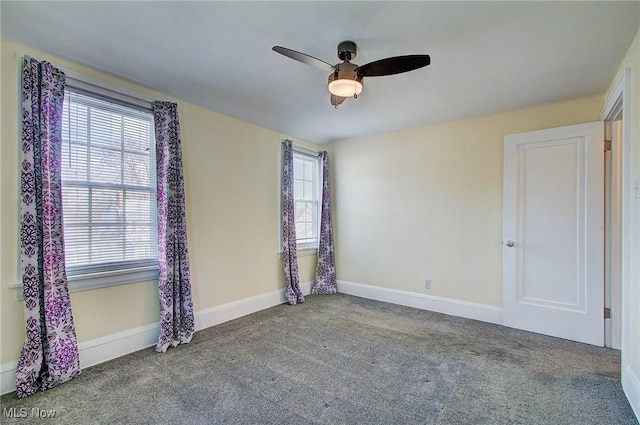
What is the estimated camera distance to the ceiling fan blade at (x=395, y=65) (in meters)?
1.90

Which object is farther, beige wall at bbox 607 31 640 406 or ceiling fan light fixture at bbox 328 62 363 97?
ceiling fan light fixture at bbox 328 62 363 97

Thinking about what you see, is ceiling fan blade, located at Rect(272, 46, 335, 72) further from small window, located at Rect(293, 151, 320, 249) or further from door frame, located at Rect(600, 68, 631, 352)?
small window, located at Rect(293, 151, 320, 249)

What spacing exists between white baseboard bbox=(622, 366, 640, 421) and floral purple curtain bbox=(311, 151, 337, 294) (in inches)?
131

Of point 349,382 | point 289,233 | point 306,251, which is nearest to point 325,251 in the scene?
point 306,251

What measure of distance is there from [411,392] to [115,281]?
8.57ft

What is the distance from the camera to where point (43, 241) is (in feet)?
7.25

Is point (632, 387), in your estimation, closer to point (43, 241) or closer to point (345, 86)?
point (345, 86)

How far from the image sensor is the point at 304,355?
107 inches

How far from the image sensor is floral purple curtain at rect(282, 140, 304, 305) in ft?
14.1

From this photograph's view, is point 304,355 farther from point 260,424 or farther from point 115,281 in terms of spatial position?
point 115,281

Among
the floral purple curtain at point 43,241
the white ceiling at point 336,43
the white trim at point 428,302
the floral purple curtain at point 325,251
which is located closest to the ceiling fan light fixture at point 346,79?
the white ceiling at point 336,43

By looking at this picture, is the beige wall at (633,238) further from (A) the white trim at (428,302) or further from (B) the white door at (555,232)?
(A) the white trim at (428,302)

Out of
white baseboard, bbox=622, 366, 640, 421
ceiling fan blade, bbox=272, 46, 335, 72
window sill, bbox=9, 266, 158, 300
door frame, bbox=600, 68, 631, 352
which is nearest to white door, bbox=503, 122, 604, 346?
door frame, bbox=600, 68, 631, 352

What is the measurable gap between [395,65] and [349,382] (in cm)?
230
